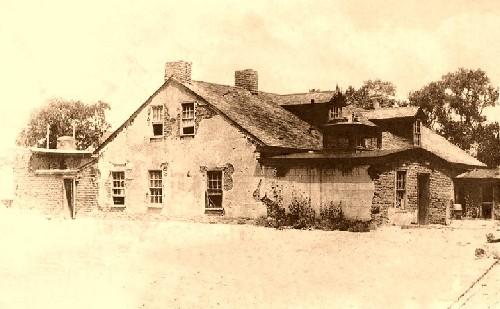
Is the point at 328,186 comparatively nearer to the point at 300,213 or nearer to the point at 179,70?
the point at 300,213

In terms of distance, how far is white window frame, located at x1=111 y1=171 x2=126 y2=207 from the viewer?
24.5 metres

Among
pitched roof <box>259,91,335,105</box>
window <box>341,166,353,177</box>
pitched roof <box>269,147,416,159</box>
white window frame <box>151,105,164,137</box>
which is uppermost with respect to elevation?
pitched roof <box>259,91,335,105</box>

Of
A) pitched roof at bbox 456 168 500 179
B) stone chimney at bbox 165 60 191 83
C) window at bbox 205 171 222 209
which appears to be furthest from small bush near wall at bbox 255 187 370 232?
pitched roof at bbox 456 168 500 179

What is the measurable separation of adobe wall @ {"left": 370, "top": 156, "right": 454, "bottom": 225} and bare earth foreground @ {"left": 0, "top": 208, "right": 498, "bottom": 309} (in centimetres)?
175

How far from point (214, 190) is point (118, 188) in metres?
4.59

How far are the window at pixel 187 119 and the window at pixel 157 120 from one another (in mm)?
1156

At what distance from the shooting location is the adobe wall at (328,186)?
62.3 ft

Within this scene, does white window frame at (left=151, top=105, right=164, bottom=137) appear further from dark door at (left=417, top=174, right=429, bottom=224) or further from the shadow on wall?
the shadow on wall

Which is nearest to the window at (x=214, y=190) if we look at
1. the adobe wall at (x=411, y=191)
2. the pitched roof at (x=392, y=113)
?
the adobe wall at (x=411, y=191)

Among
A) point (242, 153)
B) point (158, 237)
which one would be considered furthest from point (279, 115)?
point (158, 237)

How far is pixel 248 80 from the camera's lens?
2742cm

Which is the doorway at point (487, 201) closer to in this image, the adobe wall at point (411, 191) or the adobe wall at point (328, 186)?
the adobe wall at point (411, 191)

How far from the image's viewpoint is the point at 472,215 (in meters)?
29.5

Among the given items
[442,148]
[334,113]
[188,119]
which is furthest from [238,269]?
[442,148]
